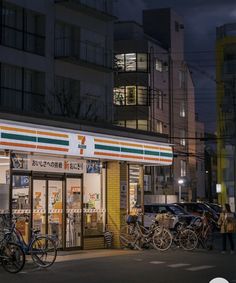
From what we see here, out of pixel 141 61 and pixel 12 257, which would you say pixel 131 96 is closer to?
pixel 141 61

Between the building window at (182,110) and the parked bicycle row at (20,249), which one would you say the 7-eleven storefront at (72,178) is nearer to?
the parked bicycle row at (20,249)

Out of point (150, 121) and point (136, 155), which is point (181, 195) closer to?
point (150, 121)

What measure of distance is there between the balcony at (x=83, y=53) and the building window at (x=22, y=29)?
1541 mm

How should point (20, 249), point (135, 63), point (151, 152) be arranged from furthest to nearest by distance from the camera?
point (135, 63) < point (151, 152) < point (20, 249)

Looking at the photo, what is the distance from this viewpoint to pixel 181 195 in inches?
2393

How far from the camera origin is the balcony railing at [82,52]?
4072 cm

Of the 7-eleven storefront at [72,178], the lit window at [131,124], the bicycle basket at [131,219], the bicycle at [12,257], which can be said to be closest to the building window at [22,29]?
the 7-eleven storefront at [72,178]

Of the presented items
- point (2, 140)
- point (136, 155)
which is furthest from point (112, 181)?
point (2, 140)

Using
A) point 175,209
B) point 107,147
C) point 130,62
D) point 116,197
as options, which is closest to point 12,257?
point 107,147

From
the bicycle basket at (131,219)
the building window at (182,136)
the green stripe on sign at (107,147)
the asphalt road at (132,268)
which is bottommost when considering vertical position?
the asphalt road at (132,268)

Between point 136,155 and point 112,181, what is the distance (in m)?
1.34

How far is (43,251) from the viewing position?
17297mm

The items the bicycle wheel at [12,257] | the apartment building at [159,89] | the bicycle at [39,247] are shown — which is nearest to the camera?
the bicycle wheel at [12,257]

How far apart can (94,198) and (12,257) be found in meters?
8.03
